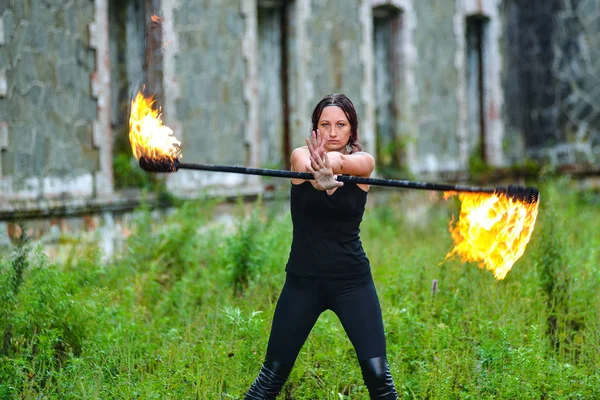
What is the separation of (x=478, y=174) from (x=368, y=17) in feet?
13.5

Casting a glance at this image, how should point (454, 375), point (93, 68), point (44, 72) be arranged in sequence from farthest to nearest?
point (93, 68) < point (44, 72) < point (454, 375)

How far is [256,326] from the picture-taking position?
5.28 metres

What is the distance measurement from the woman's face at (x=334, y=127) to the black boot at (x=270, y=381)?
1220 mm

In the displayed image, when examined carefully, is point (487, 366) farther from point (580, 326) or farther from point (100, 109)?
point (100, 109)

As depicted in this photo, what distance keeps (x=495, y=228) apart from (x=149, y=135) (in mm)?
2122

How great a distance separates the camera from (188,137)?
9.84m

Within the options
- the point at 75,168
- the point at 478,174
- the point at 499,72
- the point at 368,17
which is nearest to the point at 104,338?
the point at 75,168

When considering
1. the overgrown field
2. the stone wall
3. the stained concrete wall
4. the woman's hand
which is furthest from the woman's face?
the stone wall

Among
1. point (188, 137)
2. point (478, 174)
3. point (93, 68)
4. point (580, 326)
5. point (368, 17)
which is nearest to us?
point (580, 326)

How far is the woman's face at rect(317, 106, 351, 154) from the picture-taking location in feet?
14.2

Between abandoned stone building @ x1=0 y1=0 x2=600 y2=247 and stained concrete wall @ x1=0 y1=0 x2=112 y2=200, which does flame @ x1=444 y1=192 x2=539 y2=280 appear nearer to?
abandoned stone building @ x1=0 y1=0 x2=600 y2=247

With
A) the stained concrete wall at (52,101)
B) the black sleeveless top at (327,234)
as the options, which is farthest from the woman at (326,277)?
the stained concrete wall at (52,101)

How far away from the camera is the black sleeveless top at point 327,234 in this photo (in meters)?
4.12

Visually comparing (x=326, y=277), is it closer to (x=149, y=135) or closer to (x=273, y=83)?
(x=149, y=135)
